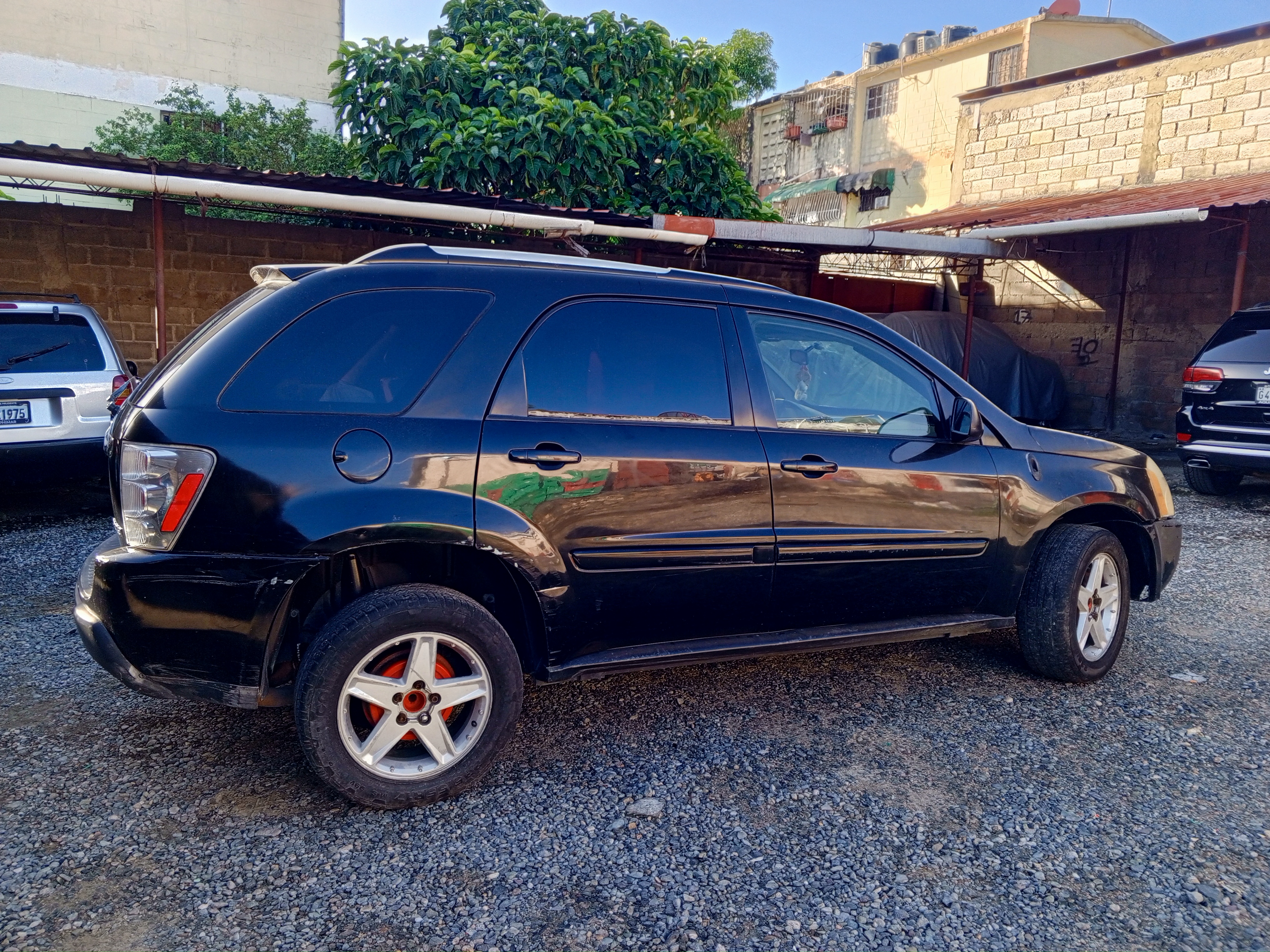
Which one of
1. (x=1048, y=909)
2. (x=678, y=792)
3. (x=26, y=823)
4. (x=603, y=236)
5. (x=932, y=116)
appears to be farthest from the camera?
(x=932, y=116)

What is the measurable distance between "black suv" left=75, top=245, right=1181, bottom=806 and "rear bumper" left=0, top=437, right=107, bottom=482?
4.03 metres

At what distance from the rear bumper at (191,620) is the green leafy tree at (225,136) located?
Answer: 597 inches

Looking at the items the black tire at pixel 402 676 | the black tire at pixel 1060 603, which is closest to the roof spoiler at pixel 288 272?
the black tire at pixel 402 676

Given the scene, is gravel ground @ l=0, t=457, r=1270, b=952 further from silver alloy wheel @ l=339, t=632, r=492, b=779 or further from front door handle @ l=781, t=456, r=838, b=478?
front door handle @ l=781, t=456, r=838, b=478

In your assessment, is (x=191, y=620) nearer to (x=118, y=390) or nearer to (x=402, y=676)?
(x=402, y=676)

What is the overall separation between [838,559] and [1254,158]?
1236cm

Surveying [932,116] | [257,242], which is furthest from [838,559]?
[932,116]

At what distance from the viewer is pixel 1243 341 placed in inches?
328

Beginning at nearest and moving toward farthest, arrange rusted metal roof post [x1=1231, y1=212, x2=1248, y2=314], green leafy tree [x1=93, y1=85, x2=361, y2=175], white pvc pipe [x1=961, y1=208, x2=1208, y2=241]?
1. white pvc pipe [x1=961, y1=208, x2=1208, y2=241]
2. rusted metal roof post [x1=1231, y1=212, x2=1248, y2=314]
3. green leafy tree [x1=93, y1=85, x2=361, y2=175]

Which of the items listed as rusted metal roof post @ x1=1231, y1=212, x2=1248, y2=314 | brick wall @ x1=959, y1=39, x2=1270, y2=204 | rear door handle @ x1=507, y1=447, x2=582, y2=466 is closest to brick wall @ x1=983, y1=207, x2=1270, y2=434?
brick wall @ x1=959, y1=39, x2=1270, y2=204

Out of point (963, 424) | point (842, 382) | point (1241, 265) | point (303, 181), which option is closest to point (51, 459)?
point (303, 181)

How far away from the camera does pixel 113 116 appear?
19125 mm

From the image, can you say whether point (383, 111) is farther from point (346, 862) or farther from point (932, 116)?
point (932, 116)

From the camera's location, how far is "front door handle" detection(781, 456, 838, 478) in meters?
Result: 3.57
